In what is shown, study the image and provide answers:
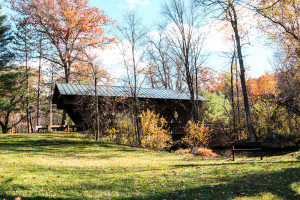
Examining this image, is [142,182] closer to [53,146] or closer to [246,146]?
[246,146]

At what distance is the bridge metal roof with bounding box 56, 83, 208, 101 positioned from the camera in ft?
55.9

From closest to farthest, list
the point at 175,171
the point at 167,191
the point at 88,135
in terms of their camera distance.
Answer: the point at 167,191
the point at 175,171
the point at 88,135

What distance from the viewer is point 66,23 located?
2342 cm

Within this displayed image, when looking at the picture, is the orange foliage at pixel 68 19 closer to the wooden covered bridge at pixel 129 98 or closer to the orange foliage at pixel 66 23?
the orange foliage at pixel 66 23

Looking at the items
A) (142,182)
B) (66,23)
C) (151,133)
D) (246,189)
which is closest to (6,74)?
(66,23)

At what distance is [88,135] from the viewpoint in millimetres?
17062

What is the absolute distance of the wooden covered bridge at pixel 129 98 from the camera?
17016 mm

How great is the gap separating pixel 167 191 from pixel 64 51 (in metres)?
22.3

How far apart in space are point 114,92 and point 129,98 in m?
1.52

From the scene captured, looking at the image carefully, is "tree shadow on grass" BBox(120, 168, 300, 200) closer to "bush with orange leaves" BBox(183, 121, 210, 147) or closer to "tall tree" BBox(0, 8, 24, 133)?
"bush with orange leaves" BBox(183, 121, 210, 147)

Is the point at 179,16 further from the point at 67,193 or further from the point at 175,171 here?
the point at 67,193

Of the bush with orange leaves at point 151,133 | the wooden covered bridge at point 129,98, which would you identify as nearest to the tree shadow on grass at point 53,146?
the bush with orange leaves at point 151,133

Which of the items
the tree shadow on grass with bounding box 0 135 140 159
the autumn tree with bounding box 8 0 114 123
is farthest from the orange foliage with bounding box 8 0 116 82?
the tree shadow on grass with bounding box 0 135 140 159

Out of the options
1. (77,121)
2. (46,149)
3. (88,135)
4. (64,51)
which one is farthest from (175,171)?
(64,51)
